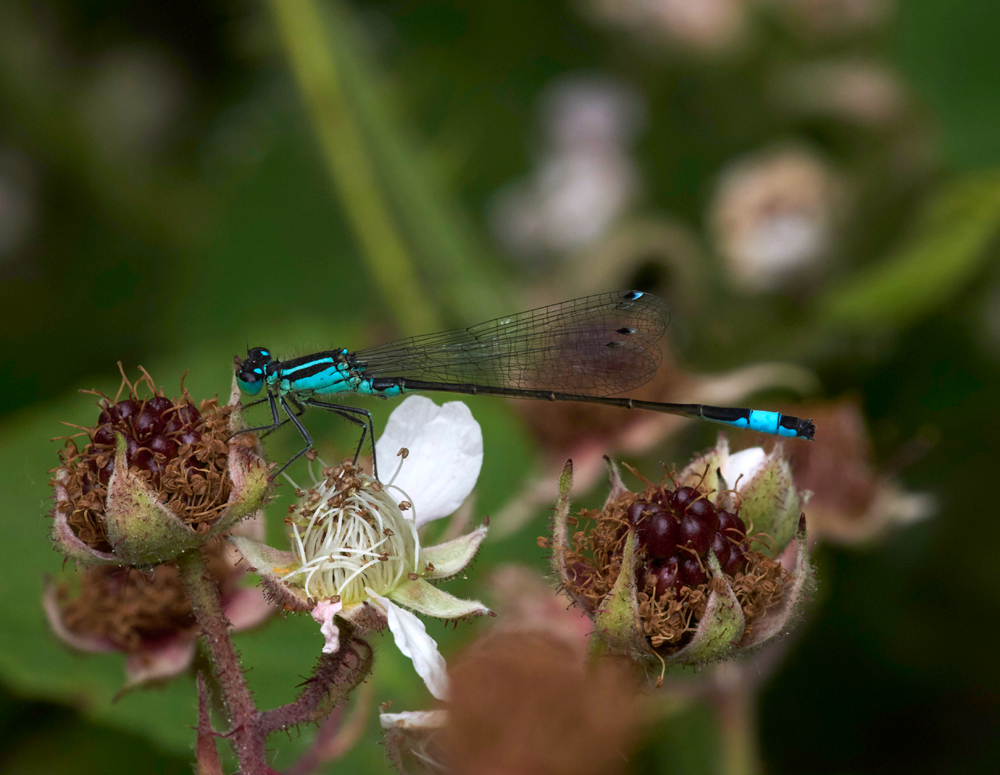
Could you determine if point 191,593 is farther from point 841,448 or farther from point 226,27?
point 226,27

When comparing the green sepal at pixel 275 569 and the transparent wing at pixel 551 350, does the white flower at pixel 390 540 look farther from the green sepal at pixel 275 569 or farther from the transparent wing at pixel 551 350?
the transparent wing at pixel 551 350

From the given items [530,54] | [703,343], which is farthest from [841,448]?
[530,54]

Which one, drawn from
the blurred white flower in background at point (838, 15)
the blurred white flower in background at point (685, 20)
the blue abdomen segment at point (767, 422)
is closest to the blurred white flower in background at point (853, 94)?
the blurred white flower in background at point (838, 15)

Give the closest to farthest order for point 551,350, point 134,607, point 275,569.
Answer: point 275,569, point 134,607, point 551,350

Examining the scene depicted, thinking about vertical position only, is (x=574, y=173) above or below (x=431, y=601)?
above

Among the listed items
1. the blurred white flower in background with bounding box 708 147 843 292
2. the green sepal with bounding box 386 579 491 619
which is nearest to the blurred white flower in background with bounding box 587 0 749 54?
the blurred white flower in background with bounding box 708 147 843 292

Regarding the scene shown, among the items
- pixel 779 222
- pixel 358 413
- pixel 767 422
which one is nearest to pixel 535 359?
pixel 358 413

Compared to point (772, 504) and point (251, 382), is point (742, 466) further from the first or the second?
point (251, 382)
